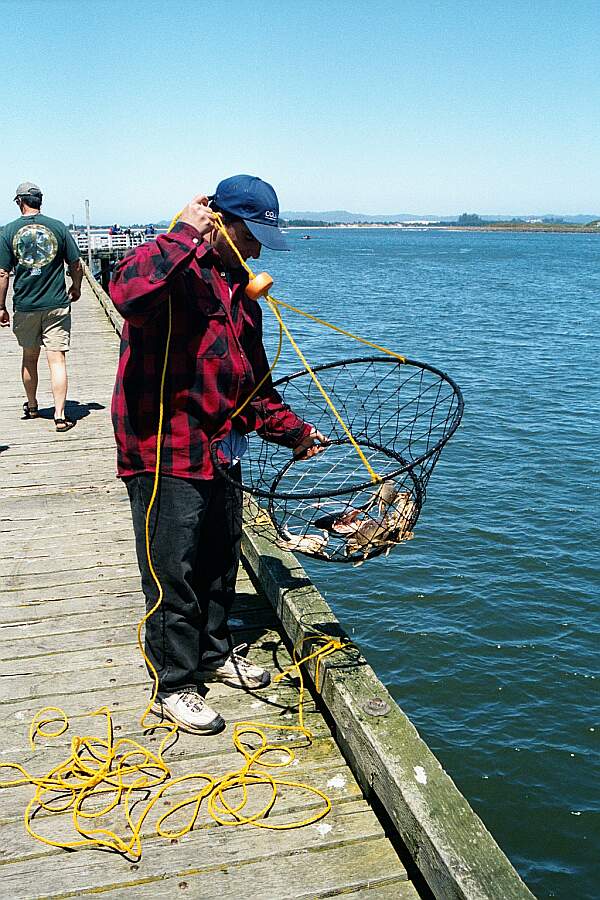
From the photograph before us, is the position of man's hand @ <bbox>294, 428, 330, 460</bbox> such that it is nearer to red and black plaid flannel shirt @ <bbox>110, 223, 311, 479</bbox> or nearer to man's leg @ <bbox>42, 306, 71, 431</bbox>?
red and black plaid flannel shirt @ <bbox>110, 223, 311, 479</bbox>

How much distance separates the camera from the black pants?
3410mm

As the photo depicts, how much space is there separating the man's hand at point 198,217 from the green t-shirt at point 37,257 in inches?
185

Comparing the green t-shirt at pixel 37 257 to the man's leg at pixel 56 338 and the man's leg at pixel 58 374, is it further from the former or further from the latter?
the man's leg at pixel 58 374

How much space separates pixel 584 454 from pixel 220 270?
12.1 m

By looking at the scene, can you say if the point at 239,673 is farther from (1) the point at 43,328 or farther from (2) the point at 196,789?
(1) the point at 43,328

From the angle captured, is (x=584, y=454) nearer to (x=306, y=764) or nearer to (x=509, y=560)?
(x=509, y=560)

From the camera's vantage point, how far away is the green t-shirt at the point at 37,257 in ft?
24.1

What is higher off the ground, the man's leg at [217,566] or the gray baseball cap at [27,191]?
the gray baseball cap at [27,191]

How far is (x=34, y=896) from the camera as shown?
273 cm

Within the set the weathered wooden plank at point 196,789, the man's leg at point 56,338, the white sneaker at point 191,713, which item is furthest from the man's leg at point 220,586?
the man's leg at point 56,338

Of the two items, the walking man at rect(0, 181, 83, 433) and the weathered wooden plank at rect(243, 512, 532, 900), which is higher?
the walking man at rect(0, 181, 83, 433)

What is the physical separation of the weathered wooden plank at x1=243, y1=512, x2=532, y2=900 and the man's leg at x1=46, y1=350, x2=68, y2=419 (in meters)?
4.53

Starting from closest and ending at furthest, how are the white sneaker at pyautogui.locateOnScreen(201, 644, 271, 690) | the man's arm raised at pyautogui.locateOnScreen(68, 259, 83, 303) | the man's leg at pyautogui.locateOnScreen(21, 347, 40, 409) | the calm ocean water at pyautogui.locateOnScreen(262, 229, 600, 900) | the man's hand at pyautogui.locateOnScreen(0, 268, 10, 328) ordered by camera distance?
the white sneaker at pyautogui.locateOnScreen(201, 644, 271, 690) → the calm ocean water at pyautogui.locateOnScreen(262, 229, 600, 900) → the man's hand at pyautogui.locateOnScreen(0, 268, 10, 328) → the man's arm raised at pyautogui.locateOnScreen(68, 259, 83, 303) → the man's leg at pyautogui.locateOnScreen(21, 347, 40, 409)

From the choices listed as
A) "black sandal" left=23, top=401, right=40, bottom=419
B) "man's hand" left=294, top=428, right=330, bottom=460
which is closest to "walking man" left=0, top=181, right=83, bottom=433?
"black sandal" left=23, top=401, right=40, bottom=419
